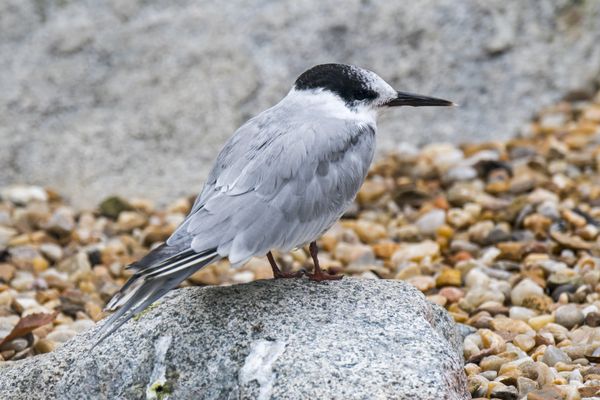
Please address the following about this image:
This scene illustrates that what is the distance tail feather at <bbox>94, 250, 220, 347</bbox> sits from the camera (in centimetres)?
303

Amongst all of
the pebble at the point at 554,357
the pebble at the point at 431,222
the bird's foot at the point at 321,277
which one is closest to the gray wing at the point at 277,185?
the bird's foot at the point at 321,277

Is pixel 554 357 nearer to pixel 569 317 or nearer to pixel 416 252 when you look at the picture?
pixel 569 317

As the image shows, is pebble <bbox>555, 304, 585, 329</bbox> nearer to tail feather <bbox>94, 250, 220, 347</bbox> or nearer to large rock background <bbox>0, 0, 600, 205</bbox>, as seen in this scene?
tail feather <bbox>94, 250, 220, 347</bbox>

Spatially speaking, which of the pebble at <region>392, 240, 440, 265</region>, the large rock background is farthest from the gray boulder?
the large rock background

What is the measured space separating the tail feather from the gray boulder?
175 mm

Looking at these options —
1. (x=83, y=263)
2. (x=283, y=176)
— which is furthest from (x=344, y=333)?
(x=83, y=263)

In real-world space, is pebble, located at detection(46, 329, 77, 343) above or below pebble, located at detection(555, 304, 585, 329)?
above

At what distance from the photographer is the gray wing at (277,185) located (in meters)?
3.25

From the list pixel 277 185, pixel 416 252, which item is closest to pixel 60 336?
pixel 277 185

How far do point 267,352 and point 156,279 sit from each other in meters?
0.43

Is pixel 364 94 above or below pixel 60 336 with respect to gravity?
above

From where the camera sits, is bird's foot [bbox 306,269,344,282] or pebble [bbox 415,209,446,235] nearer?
bird's foot [bbox 306,269,344,282]

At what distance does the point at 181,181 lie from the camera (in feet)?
19.8

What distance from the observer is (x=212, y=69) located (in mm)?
6301
